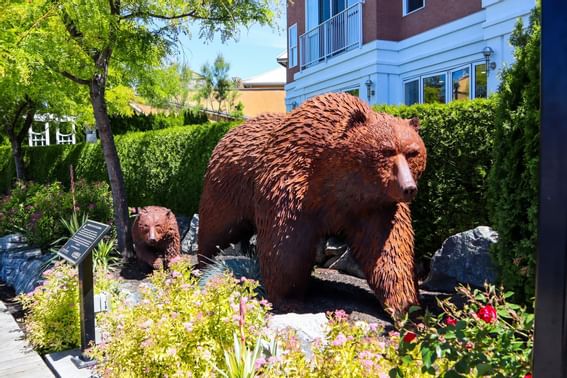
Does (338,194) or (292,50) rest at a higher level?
(292,50)

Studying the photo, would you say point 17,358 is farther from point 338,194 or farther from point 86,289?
point 338,194

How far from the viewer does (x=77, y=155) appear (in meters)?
14.6

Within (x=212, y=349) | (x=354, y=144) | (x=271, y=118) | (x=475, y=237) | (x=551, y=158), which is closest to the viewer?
(x=551, y=158)

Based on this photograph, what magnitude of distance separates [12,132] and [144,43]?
9.73 meters

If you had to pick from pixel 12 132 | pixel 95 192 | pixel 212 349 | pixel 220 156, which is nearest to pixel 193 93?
pixel 12 132

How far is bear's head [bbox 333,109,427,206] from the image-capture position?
12.1ft

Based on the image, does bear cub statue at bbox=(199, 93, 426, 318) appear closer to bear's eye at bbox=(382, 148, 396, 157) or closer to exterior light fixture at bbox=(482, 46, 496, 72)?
bear's eye at bbox=(382, 148, 396, 157)

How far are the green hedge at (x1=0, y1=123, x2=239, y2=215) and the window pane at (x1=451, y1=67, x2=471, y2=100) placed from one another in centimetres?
534

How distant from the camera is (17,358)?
420cm

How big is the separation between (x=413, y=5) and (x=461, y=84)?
2.98 meters

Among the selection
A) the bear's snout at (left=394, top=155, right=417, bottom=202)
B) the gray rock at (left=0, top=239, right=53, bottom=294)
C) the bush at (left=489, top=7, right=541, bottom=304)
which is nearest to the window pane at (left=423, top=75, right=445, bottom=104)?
the bush at (left=489, top=7, right=541, bottom=304)

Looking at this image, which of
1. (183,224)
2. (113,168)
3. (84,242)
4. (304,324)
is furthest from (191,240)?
(304,324)

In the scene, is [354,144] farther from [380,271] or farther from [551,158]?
[551,158]

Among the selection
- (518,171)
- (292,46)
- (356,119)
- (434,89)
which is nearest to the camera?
(518,171)
